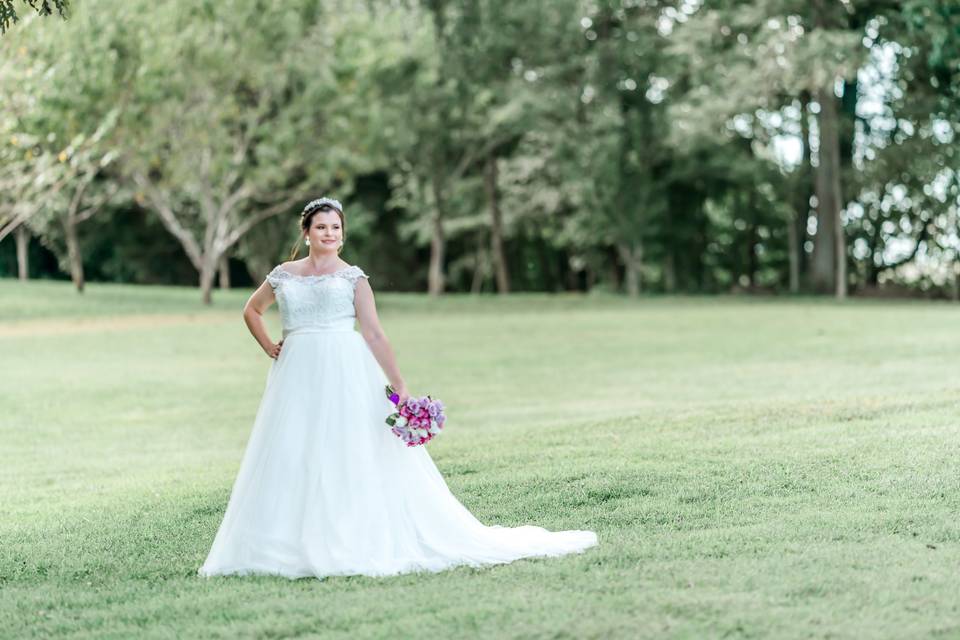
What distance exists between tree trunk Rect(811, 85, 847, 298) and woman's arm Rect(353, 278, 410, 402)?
107 ft

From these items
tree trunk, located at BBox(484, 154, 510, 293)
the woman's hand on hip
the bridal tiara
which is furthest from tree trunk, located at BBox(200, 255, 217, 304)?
the bridal tiara

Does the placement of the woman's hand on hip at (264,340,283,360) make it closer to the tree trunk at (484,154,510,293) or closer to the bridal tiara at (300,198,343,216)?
the bridal tiara at (300,198,343,216)

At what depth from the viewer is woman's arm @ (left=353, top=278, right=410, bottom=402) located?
24.7 ft

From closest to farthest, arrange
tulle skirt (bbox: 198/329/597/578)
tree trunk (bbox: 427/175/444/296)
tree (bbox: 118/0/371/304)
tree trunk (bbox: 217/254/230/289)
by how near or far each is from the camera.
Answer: tulle skirt (bbox: 198/329/597/578) → tree (bbox: 118/0/371/304) → tree trunk (bbox: 427/175/444/296) → tree trunk (bbox: 217/254/230/289)

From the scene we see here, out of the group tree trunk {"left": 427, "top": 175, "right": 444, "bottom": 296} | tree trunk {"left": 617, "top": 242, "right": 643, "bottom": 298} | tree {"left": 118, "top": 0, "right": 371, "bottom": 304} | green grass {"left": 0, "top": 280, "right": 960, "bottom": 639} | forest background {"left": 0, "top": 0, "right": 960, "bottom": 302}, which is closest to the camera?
green grass {"left": 0, "top": 280, "right": 960, "bottom": 639}

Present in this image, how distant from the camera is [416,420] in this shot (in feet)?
23.8

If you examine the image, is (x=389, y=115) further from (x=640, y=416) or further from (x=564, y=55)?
(x=640, y=416)

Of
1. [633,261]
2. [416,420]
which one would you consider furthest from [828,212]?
[416,420]

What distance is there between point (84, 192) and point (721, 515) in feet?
136

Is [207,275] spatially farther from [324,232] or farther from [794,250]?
[324,232]

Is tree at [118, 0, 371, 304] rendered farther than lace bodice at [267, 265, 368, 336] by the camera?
Yes

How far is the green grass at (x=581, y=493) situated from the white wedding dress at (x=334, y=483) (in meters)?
0.21

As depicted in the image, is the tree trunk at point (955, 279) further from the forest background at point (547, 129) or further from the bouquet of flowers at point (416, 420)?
the bouquet of flowers at point (416, 420)

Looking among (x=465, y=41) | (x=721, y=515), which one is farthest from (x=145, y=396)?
(x=465, y=41)
